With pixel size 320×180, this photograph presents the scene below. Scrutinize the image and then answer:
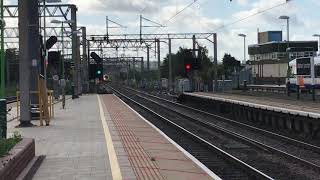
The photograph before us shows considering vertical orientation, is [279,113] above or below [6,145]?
below

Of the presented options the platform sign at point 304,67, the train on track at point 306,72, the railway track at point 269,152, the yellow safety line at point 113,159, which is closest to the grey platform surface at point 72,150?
the yellow safety line at point 113,159

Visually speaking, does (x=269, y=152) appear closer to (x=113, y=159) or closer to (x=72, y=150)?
(x=72, y=150)

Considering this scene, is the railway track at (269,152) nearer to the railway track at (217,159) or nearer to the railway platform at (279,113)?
the railway track at (217,159)

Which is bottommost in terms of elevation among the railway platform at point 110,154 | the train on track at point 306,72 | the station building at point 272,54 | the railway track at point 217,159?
the railway track at point 217,159

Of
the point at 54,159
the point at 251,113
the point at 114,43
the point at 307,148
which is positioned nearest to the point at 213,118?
the point at 251,113

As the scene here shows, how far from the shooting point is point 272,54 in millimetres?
137375

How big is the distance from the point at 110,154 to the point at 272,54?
126 metres

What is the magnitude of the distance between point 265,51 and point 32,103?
121 m

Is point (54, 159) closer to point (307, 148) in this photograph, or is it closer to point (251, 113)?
point (307, 148)

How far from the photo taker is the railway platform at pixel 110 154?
11.9 meters

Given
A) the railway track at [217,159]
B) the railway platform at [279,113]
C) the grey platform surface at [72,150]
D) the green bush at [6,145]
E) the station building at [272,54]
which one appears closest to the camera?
the green bush at [6,145]

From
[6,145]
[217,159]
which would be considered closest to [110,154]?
[217,159]

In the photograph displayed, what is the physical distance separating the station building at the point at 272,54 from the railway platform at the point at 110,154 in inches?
3330

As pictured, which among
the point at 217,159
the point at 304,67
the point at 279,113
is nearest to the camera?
the point at 217,159
